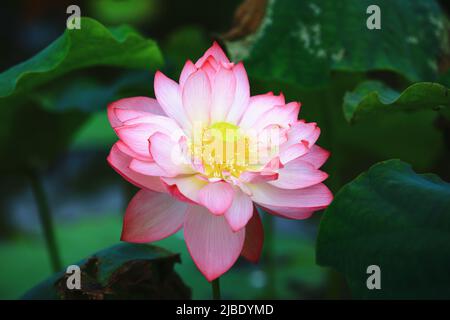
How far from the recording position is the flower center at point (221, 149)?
70 centimetres

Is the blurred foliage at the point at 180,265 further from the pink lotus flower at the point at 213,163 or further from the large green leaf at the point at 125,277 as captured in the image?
the pink lotus flower at the point at 213,163

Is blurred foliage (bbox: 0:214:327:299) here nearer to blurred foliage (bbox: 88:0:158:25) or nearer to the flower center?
the flower center

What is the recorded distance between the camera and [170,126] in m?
0.70

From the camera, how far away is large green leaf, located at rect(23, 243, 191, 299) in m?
0.79

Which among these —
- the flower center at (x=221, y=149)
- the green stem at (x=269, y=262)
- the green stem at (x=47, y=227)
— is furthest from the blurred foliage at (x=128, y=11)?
the flower center at (x=221, y=149)

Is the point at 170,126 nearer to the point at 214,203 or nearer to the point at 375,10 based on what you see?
the point at 214,203

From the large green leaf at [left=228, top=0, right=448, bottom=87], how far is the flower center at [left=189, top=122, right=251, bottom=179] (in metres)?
0.34

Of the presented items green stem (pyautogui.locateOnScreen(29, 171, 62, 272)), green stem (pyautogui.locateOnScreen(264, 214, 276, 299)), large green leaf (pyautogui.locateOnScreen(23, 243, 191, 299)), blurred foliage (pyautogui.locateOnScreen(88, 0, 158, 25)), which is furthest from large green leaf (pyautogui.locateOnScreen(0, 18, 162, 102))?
blurred foliage (pyautogui.locateOnScreen(88, 0, 158, 25))

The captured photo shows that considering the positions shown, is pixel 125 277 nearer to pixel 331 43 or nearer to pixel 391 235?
pixel 391 235

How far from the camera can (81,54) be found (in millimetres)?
965

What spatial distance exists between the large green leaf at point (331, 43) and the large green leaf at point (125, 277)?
0.37m

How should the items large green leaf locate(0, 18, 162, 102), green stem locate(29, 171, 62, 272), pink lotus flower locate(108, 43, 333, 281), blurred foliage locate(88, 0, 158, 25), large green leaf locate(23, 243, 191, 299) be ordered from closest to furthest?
pink lotus flower locate(108, 43, 333, 281), large green leaf locate(23, 243, 191, 299), large green leaf locate(0, 18, 162, 102), green stem locate(29, 171, 62, 272), blurred foliage locate(88, 0, 158, 25)

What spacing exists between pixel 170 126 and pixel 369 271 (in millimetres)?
267

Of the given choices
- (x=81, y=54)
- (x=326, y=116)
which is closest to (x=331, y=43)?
A: (x=326, y=116)
